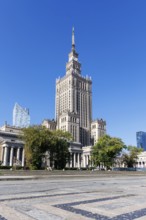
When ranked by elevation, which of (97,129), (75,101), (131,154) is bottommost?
Answer: (131,154)

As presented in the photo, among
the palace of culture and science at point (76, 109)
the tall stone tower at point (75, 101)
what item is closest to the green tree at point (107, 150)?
the palace of culture and science at point (76, 109)

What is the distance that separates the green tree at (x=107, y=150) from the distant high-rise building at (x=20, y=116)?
359ft

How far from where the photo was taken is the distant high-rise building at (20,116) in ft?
610

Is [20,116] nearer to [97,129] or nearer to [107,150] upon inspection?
[97,129]

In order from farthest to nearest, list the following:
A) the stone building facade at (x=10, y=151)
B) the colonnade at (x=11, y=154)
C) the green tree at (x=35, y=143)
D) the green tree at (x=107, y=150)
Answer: the stone building facade at (x=10, y=151) < the colonnade at (x=11, y=154) < the green tree at (x=107, y=150) < the green tree at (x=35, y=143)

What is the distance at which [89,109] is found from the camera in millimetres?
177875

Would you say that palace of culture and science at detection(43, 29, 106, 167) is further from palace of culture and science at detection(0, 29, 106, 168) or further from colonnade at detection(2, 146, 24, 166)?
colonnade at detection(2, 146, 24, 166)

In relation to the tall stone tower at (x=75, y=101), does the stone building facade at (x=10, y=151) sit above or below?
below

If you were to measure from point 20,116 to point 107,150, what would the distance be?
391ft

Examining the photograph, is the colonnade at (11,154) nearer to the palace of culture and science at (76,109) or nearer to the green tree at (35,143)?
the green tree at (35,143)

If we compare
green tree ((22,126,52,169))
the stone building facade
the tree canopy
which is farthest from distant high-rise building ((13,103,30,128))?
green tree ((22,126,52,169))

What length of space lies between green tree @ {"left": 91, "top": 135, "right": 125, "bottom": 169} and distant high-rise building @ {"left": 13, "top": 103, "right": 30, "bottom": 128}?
109 m

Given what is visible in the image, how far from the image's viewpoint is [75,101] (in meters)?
170

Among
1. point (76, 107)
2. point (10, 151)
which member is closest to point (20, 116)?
point (76, 107)
